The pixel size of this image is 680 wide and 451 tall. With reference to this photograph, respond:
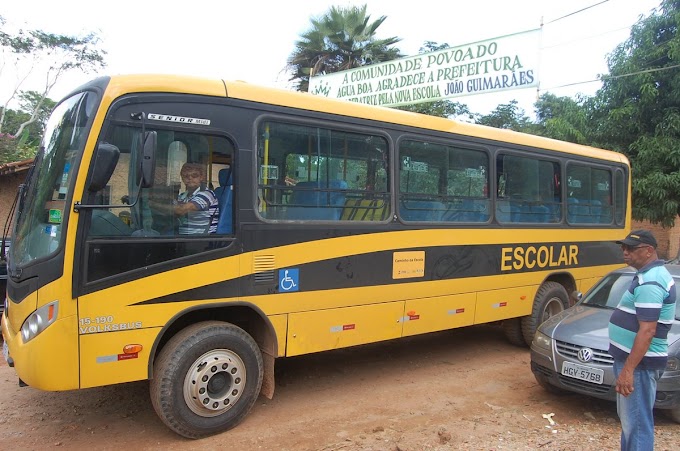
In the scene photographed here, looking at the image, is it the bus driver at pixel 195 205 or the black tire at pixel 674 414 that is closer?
the bus driver at pixel 195 205

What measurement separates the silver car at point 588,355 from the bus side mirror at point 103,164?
4369mm

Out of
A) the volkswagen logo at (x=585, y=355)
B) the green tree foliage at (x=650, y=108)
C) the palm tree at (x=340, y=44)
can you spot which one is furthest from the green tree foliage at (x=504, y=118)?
the volkswagen logo at (x=585, y=355)

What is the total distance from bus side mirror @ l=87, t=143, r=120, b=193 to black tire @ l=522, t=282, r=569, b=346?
5815 mm

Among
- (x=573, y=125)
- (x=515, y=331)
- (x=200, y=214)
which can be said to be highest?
(x=573, y=125)

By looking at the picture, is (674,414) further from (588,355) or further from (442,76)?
(442,76)

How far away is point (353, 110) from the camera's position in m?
5.17

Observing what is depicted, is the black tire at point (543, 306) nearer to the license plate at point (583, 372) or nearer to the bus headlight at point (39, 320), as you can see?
the license plate at point (583, 372)

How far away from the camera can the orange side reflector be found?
3873 millimetres

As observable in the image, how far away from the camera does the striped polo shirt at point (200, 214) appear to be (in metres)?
4.20

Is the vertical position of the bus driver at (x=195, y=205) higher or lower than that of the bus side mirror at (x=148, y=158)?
lower

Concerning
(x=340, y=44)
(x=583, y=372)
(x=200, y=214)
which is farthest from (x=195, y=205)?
(x=340, y=44)

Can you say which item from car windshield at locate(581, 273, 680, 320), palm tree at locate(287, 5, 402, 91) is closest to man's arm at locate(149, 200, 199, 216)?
car windshield at locate(581, 273, 680, 320)

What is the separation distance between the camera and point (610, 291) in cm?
585

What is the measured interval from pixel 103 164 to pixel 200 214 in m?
0.90
